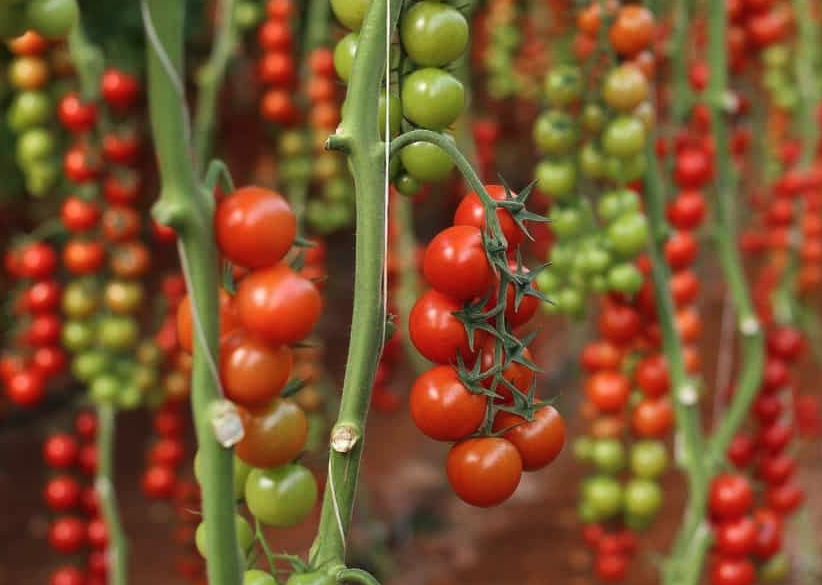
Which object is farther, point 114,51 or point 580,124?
point 114,51

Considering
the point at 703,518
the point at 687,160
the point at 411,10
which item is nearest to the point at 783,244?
the point at 687,160

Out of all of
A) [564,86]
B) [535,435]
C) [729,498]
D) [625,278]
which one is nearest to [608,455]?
[729,498]

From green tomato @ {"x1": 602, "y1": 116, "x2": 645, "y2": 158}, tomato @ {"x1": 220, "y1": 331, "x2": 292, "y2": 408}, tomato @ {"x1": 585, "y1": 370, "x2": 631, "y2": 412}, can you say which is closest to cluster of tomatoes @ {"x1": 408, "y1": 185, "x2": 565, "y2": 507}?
tomato @ {"x1": 220, "y1": 331, "x2": 292, "y2": 408}

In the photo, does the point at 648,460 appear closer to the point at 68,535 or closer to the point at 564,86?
the point at 564,86

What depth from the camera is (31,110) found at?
1.19 meters

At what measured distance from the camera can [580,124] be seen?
3.40ft

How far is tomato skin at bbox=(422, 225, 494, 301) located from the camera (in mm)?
523

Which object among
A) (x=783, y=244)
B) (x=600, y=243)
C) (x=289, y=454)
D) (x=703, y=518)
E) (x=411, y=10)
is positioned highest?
(x=411, y=10)

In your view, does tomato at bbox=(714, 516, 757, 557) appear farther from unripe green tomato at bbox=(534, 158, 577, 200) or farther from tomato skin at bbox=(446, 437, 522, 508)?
tomato skin at bbox=(446, 437, 522, 508)

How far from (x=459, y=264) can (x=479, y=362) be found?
2.5 inches

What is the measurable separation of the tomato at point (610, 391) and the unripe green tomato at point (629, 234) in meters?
0.20

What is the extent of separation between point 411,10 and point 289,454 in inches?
11.7

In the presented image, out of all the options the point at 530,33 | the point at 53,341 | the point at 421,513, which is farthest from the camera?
the point at 530,33

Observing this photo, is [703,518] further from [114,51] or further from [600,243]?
[114,51]
